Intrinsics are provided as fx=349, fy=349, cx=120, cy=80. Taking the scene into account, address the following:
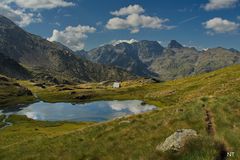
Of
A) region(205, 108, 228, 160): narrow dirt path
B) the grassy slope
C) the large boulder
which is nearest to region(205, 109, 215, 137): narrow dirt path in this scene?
region(205, 108, 228, 160): narrow dirt path

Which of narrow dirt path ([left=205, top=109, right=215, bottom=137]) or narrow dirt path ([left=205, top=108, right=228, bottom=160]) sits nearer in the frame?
narrow dirt path ([left=205, top=108, right=228, bottom=160])

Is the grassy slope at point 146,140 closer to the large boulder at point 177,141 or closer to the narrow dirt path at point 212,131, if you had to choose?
the narrow dirt path at point 212,131

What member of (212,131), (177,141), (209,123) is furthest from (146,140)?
(209,123)

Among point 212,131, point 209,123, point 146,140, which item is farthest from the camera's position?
point 209,123

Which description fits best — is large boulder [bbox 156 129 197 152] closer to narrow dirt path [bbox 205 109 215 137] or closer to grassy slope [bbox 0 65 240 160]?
grassy slope [bbox 0 65 240 160]

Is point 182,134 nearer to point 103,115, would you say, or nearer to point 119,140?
point 119,140

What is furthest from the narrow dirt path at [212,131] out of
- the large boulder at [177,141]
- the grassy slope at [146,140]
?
the large boulder at [177,141]

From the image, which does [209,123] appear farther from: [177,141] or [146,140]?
[177,141]

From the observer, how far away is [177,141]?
21047mm

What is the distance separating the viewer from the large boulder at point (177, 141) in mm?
20578

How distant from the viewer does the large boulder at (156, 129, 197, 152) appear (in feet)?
67.5

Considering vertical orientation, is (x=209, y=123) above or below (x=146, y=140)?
above

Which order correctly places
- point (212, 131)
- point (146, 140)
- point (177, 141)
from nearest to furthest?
point (177, 141), point (212, 131), point (146, 140)

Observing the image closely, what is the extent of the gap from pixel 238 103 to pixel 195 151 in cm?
1195
